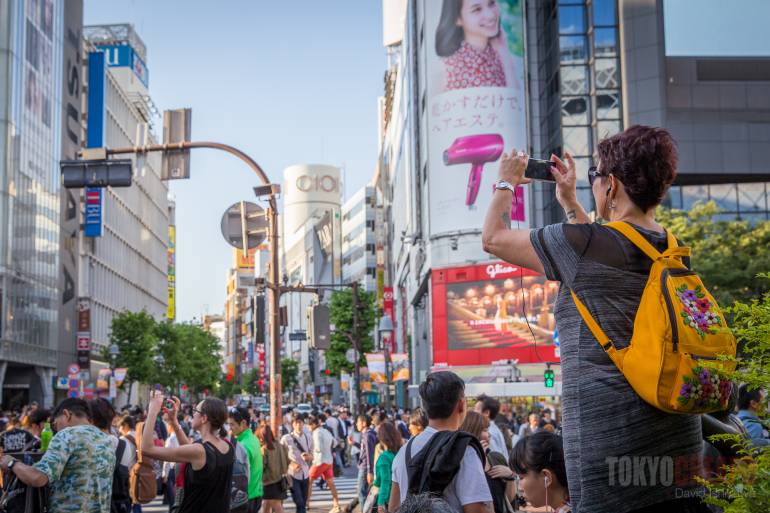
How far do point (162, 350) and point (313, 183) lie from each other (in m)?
101

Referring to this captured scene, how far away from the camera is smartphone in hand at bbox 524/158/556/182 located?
3414mm

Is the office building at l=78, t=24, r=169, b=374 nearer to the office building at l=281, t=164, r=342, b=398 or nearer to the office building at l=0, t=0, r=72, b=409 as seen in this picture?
the office building at l=0, t=0, r=72, b=409

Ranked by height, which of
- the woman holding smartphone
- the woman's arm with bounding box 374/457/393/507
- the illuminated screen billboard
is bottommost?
the woman's arm with bounding box 374/457/393/507

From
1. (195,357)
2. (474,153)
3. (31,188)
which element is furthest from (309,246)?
(474,153)

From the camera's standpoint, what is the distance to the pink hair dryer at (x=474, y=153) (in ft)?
183

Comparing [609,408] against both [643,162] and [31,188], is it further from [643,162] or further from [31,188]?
[31,188]

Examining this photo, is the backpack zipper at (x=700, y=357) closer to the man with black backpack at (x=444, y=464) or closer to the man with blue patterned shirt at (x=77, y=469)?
the man with black backpack at (x=444, y=464)

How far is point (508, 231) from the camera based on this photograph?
3.07 meters

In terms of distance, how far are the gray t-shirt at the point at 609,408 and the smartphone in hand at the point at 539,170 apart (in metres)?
0.51

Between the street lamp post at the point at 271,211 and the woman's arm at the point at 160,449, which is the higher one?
the street lamp post at the point at 271,211

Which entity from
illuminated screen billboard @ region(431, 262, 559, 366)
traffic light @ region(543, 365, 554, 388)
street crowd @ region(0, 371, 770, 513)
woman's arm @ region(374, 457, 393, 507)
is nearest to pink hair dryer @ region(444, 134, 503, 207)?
illuminated screen billboard @ region(431, 262, 559, 366)

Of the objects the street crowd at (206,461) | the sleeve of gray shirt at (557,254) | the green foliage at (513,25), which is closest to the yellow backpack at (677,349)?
the sleeve of gray shirt at (557,254)

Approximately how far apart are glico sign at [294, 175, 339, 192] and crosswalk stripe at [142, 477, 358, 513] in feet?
519

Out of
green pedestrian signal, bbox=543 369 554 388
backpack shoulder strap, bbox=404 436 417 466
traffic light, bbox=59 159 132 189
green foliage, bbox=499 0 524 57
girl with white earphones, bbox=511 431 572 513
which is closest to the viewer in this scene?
girl with white earphones, bbox=511 431 572 513
